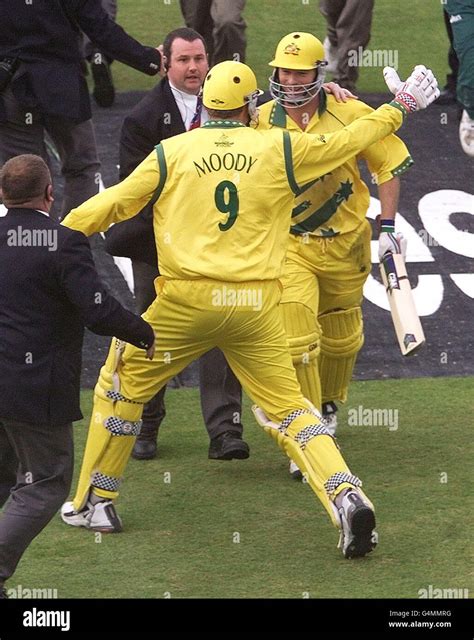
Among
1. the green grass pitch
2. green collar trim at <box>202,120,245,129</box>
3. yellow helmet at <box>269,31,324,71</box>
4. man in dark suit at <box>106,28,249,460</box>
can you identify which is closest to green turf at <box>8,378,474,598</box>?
the green grass pitch

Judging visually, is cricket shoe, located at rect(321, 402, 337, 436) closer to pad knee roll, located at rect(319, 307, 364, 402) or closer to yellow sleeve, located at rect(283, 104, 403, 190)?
pad knee roll, located at rect(319, 307, 364, 402)

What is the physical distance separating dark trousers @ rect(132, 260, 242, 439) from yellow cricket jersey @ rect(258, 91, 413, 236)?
923mm

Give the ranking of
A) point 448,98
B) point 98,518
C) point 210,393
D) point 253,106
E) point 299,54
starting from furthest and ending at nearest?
point 448,98 → point 210,393 → point 299,54 → point 98,518 → point 253,106

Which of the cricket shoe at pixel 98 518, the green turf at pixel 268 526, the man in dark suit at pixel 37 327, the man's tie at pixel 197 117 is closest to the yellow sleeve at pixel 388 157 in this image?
the man's tie at pixel 197 117

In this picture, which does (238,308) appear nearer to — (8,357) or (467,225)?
(8,357)

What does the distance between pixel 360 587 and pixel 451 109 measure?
7.06 m

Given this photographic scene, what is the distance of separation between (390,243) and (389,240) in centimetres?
2

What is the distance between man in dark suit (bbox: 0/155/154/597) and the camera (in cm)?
623

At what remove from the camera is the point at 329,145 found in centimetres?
706

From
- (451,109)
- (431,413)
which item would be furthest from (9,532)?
(451,109)

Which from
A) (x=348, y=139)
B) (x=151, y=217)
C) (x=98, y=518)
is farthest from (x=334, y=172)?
(x=98, y=518)

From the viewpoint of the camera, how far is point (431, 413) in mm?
8906

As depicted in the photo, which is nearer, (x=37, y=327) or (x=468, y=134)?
(x=37, y=327)

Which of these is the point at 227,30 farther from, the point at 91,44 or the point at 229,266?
the point at 229,266
